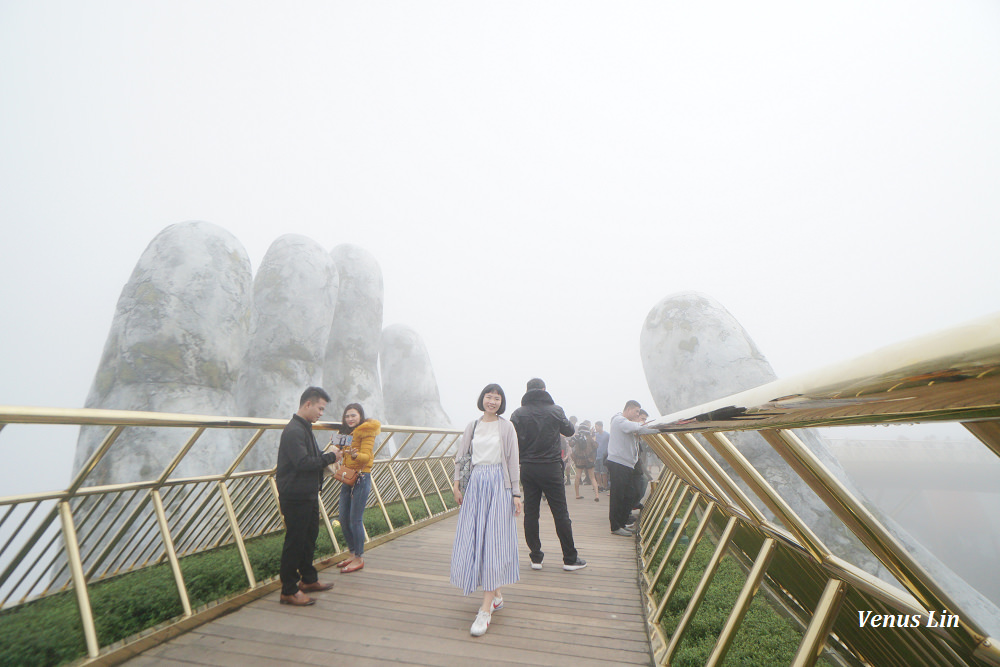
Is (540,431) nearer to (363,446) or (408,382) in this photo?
(363,446)

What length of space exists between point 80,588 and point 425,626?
189 cm

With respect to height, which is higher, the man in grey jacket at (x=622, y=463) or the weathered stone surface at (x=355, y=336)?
the weathered stone surface at (x=355, y=336)

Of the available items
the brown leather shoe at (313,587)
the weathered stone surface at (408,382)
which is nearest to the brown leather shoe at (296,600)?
the brown leather shoe at (313,587)

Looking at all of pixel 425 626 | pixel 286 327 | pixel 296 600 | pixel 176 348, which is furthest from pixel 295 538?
pixel 286 327

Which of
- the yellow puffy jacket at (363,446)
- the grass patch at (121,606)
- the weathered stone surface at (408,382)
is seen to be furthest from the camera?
the weathered stone surface at (408,382)

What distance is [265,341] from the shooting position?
14.5 metres

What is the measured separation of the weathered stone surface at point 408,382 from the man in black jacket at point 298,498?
18096mm

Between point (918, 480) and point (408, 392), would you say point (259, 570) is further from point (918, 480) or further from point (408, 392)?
point (918, 480)

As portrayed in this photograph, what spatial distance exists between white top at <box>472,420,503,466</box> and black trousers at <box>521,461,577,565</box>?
1.15 metres

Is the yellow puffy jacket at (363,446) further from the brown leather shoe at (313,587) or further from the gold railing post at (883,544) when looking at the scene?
the gold railing post at (883,544)

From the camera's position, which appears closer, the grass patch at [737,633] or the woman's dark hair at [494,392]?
the grass patch at [737,633]

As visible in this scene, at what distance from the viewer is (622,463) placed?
6.25 m

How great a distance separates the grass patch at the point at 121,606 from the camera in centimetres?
244

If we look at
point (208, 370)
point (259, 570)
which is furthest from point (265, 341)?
point (259, 570)
